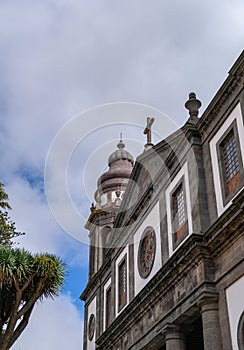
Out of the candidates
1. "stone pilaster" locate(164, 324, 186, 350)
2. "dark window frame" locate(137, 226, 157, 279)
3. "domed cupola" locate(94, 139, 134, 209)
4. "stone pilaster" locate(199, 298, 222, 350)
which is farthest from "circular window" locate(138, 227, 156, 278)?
"domed cupola" locate(94, 139, 134, 209)

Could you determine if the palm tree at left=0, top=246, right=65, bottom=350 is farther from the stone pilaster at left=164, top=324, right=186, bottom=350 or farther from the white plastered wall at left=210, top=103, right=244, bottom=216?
the white plastered wall at left=210, top=103, right=244, bottom=216

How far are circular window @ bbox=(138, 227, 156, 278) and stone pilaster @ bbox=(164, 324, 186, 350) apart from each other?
3025 mm

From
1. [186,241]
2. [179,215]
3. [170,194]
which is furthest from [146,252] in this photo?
[186,241]

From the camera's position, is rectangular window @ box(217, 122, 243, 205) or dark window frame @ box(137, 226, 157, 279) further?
dark window frame @ box(137, 226, 157, 279)

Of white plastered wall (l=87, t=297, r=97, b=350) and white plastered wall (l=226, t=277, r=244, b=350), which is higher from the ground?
white plastered wall (l=87, t=297, r=97, b=350)

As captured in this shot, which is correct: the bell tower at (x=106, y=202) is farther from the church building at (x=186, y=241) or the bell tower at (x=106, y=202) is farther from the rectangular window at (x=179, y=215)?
the rectangular window at (x=179, y=215)

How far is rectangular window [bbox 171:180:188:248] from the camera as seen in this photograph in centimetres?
1522

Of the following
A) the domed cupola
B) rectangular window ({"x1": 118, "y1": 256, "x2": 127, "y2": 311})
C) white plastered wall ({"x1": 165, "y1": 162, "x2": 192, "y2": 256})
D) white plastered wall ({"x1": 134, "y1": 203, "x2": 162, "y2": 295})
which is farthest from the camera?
the domed cupola

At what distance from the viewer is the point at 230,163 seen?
44.9 ft

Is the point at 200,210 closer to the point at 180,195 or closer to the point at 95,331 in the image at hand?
the point at 180,195

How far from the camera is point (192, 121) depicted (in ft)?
52.6

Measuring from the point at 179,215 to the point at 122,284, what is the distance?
6.05m

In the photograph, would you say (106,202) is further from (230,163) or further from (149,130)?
(230,163)

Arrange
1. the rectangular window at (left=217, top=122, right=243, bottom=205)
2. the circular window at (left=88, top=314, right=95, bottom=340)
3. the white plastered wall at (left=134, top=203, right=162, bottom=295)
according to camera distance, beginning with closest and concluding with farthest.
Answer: the rectangular window at (left=217, top=122, right=243, bottom=205), the white plastered wall at (left=134, top=203, right=162, bottom=295), the circular window at (left=88, top=314, right=95, bottom=340)
